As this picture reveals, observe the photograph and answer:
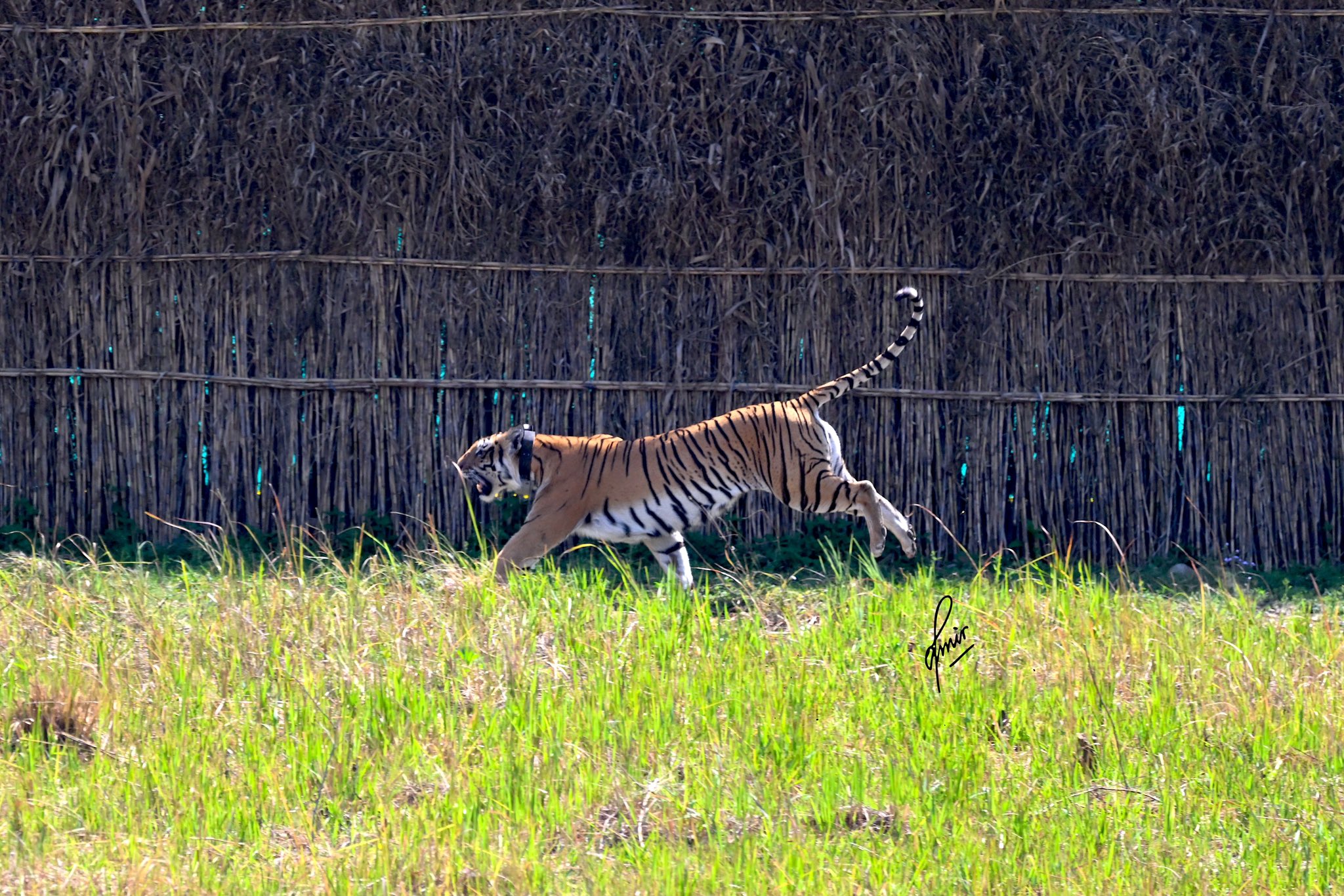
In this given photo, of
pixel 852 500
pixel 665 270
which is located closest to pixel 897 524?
pixel 852 500

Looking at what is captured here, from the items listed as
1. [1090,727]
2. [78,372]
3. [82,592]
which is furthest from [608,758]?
[78,372]

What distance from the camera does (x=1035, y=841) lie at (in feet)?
12.8

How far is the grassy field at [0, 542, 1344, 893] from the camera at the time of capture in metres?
3.76

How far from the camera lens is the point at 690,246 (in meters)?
7.98

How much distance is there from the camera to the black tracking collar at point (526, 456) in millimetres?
7152

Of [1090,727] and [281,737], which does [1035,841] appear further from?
[281,737]

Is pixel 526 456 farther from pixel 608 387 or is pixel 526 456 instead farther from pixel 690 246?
pixel 690 246

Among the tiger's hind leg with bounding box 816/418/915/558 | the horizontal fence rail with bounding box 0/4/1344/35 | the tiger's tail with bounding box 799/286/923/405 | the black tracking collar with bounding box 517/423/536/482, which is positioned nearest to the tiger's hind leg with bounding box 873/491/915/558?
the tiger's hind leg with bounding box 816/418/915/558

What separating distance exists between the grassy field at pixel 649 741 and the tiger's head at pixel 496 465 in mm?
1189

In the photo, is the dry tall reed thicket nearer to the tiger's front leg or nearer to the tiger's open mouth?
the tiger's open mouth

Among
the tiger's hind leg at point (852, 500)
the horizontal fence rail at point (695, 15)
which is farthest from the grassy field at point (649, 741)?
the horizontal fence rail at point (695, 15)
